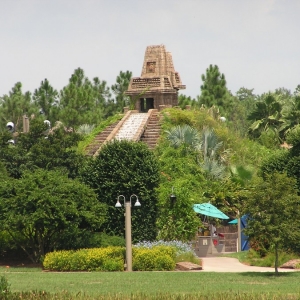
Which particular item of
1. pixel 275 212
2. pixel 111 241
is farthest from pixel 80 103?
pixel 275 212

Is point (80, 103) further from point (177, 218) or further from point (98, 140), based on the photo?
point (177, 218)

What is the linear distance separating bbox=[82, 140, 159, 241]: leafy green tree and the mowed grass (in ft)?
25.1

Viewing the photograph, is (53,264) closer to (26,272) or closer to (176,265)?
(26,272)

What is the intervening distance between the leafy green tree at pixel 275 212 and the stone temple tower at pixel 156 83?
29605 mm

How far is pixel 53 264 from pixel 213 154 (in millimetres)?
19590

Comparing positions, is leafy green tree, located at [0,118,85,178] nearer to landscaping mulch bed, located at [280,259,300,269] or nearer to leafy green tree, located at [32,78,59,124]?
landscaping mulch bed, located at [280,259,300,269]

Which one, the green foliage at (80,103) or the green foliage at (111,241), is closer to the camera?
the green foliage at (111,241)

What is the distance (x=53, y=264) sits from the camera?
3909 centimetres

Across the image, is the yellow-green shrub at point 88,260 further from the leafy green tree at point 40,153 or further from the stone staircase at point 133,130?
the stone staircase at point 133,130

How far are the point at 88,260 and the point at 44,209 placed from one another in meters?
2.93

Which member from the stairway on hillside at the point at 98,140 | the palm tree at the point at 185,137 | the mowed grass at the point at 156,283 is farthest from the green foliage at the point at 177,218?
the stairway on hillside at the point at 98,140

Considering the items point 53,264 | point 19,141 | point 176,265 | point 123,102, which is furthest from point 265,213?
point 123,102

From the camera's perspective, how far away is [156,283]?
31.9 m

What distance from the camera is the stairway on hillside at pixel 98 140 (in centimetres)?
6022
